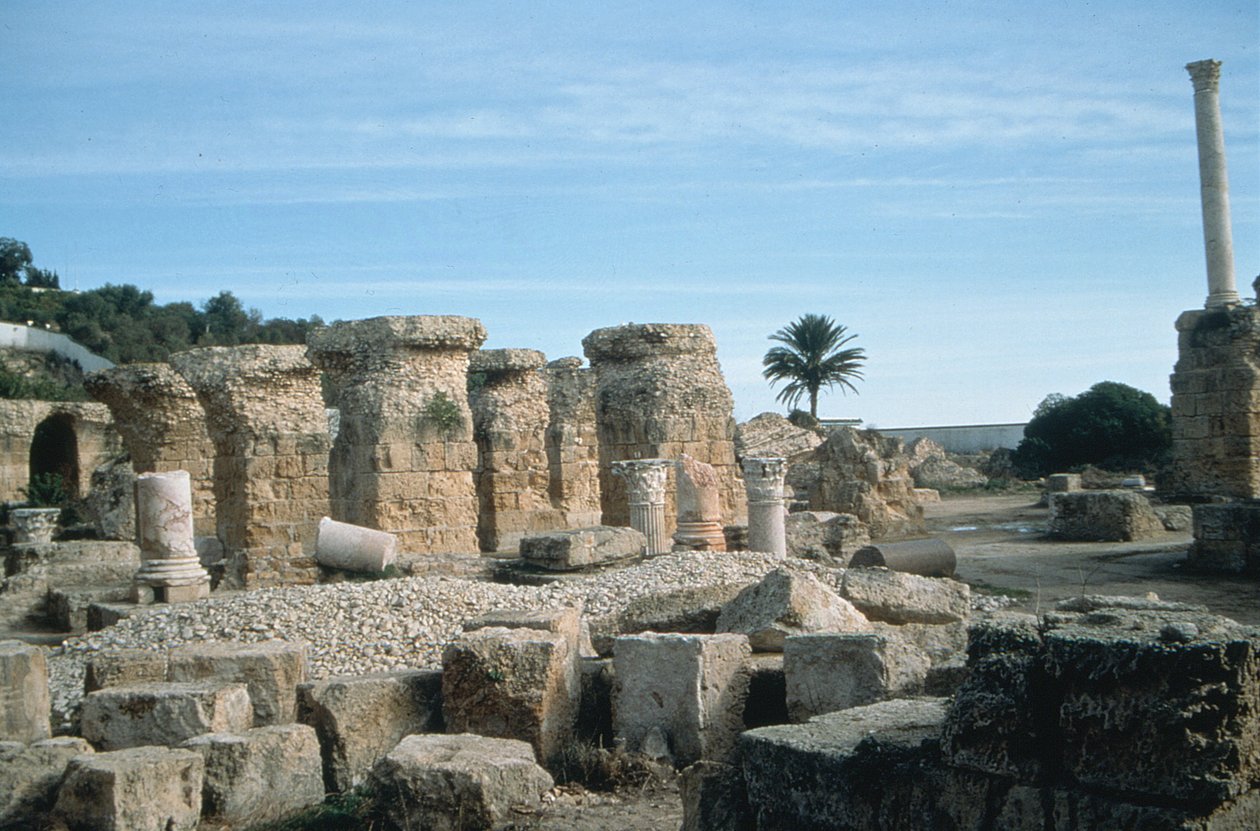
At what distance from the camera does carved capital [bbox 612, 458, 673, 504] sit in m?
15.4

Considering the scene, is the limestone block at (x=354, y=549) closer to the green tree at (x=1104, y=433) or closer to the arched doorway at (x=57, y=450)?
the arched doorway at (x=57, y=450)

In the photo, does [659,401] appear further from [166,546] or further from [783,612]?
[783,612]

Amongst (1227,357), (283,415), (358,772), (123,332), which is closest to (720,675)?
(358,772)

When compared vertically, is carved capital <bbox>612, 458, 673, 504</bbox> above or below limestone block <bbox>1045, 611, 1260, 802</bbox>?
above

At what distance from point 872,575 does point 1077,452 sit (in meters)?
28.8

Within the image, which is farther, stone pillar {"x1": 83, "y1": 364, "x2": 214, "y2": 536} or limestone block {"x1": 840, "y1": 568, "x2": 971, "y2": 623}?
stone pillar {"x1": 83, "y1": 364, "x2": 214, "y2": 536}

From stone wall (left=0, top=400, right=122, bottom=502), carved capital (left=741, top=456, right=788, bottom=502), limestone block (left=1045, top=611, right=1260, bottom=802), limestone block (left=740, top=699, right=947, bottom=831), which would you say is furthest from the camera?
stone wall (left=0, top=400, right=122, bottom=502)

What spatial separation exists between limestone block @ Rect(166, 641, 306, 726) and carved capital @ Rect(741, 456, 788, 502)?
8138mm

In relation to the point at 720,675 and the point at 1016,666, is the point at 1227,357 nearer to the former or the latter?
the point at 720,675

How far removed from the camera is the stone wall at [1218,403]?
19.9 m

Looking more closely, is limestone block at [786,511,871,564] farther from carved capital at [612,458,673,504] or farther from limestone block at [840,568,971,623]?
limestone block at [840,568,971,623]

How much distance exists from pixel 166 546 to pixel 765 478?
22.7ft

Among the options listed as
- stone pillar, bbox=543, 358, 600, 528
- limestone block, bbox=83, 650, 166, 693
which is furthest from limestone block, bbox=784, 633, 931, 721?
stone pillar, bbox=543, 358, 600, 528

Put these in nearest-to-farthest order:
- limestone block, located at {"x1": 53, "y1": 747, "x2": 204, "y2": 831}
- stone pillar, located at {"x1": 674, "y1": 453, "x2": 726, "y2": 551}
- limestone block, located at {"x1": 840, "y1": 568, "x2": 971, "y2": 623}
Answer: limestone block, located at {"x1": 53, "y1": 747, "x2": 204, "y2": 831}
limestone block, located at {"x1": 840, "y1": 568, "x2": 971, "y2": 623}
stone pillar, located at {"x1": 674, "y1": 453, "x2": 726, "y2": 551}
